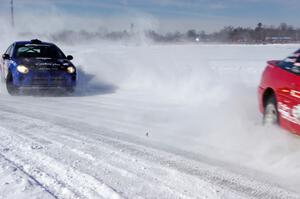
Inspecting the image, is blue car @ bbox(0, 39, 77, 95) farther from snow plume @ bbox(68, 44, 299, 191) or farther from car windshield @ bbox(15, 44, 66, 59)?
snow plume @ bbox(68, 44, 299, 191)

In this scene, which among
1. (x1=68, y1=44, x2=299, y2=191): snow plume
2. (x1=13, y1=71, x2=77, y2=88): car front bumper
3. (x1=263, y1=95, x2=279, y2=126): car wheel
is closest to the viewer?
(x1=68, y1=44, x2=299, y2=191): snow plume

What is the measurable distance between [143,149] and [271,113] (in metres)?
2.04

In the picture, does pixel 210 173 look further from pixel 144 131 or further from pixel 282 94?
pixel 144 131

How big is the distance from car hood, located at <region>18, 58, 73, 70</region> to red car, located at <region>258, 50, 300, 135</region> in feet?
20.3

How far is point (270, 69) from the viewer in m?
6.49

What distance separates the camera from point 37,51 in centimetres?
1216

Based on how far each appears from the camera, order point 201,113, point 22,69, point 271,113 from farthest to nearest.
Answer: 1. point 22,69
2. point 201,113
3. point 271,113

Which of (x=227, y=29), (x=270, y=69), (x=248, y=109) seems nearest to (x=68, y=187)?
(x=270, y=69)

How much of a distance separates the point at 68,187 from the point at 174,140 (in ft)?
8.15

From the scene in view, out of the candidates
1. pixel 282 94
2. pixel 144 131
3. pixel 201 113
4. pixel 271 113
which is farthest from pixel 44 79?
pixel 282 94

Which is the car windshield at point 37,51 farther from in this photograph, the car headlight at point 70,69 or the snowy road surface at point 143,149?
the snowy road surface at point 143,149

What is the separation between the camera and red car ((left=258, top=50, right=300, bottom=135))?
17.1 ft

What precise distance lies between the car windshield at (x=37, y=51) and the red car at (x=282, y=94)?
7030mm

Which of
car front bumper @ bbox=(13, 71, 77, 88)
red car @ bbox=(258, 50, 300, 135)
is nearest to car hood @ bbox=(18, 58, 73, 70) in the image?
car front bumper @ bbox=(13, 71, 77, 88)
